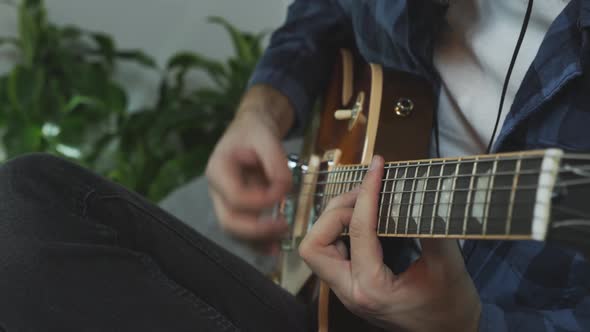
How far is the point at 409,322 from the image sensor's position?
608 mm

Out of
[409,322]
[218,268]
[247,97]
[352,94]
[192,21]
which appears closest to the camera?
[409,322]

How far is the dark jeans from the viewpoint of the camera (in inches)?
24.9

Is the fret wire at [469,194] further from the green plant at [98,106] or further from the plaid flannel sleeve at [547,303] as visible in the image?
the green plant at [98,106]

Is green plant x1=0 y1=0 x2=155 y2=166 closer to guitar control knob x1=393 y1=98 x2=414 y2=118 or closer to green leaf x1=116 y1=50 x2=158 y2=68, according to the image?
green leaf x1=116 y1=50 x2=158 y2=68

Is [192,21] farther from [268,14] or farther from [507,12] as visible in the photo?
[507,12]

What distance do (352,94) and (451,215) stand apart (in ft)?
1.62

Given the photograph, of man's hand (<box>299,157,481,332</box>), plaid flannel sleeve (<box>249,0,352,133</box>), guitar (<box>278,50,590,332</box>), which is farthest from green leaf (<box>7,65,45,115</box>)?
man's hand (<box>299,157,481,332</box>)

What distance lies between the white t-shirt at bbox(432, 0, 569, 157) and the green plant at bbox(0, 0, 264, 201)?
1018mm

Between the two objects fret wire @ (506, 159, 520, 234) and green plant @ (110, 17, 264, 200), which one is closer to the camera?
fret wire @ (506, 159, 520, 234)

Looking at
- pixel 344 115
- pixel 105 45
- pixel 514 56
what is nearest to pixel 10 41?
pixel 105 45

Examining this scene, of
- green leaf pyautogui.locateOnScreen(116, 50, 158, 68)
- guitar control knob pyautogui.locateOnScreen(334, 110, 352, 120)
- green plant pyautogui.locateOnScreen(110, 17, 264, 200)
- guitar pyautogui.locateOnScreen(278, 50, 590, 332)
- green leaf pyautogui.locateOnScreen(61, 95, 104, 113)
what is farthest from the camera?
green leaf pyautogui.locateOnScreen(116, 50, 158, 68)

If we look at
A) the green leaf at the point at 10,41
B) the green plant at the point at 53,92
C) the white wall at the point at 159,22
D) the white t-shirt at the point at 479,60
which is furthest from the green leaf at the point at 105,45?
the white t-shirt at the point at 479,60

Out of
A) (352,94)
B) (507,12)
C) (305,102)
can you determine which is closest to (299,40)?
(305,102)

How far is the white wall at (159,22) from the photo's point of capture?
2.08 metres
